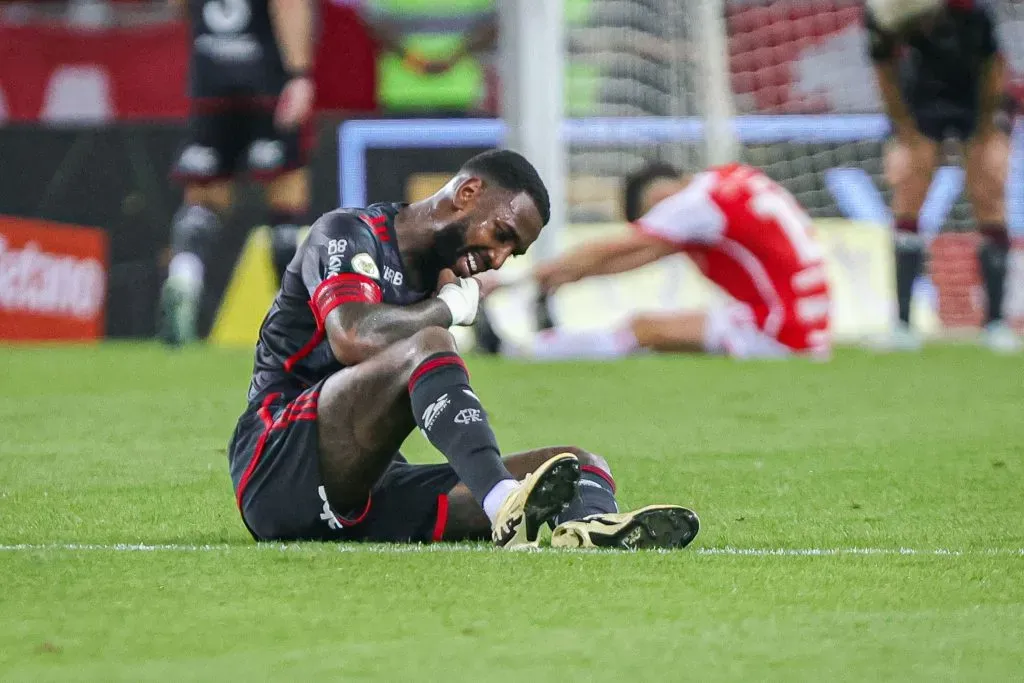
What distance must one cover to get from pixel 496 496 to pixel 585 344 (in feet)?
22.8

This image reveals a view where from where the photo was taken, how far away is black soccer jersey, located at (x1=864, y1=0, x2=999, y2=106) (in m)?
10.6

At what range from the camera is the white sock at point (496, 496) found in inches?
146

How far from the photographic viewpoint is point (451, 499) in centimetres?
407

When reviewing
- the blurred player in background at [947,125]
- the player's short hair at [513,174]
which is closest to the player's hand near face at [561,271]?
the blurred player in background at [947,125]

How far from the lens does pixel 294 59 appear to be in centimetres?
1088

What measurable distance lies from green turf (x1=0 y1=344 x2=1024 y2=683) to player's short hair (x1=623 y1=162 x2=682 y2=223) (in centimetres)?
324

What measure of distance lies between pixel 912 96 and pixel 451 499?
294 inches

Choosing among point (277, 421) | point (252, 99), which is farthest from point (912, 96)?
point (277, 421)

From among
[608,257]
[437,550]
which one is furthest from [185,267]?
[437,550]

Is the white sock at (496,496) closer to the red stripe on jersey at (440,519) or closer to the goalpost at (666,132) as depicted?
the red stripe on jersey at (440,519)

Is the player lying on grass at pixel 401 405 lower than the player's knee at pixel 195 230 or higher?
lower

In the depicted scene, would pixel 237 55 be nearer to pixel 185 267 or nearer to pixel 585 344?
pixel 185 267

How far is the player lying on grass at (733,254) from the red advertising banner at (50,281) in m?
3.88

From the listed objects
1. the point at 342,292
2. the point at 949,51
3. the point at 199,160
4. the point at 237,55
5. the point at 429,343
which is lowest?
the point at 429,343
